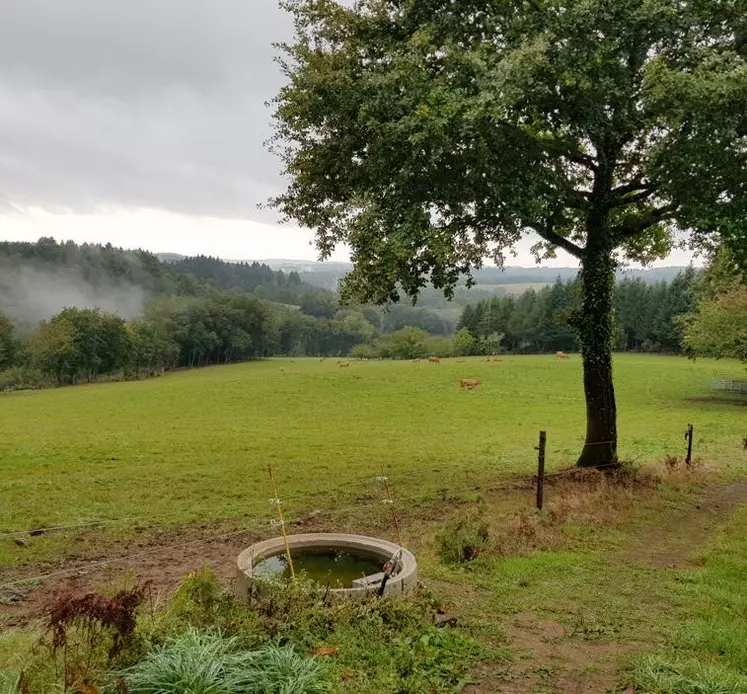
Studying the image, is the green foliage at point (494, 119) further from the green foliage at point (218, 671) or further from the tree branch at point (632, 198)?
the green foliage at point (218, 671)

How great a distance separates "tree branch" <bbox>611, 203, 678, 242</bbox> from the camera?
1653 cm

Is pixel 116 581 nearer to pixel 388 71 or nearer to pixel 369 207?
pixel 369 207

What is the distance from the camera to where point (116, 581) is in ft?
33.8

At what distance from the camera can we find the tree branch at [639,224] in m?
16.5

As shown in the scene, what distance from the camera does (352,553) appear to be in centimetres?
945

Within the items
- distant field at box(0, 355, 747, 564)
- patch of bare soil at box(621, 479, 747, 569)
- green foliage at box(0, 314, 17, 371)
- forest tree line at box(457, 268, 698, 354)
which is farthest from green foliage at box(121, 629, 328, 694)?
green foliage at box(0, 314, 17, 371)

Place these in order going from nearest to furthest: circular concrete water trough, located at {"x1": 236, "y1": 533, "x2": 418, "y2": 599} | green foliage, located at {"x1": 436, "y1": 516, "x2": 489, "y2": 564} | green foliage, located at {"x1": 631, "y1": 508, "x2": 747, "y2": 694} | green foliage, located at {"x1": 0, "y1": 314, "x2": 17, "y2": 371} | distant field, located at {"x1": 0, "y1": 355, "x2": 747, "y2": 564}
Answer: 1. green foliage, located at {"x1": 631, "y1": 508, "x2": 747, "y2": 694}
2. circular concrete water trough, located at {"x1": 236, "y1": 533, "x2": 418, "y2": 599}
3. green foliage, located at {"x1": 436, "y1": 516, "x2": 489, "y2": 564}
4. distant field, located at {"x1": 0, "y1": 355, "x2": 747, "y2": 564}
5. green foliage, located at {"x1": 0, "y1": 314, "x2": 17, "y2": 371}

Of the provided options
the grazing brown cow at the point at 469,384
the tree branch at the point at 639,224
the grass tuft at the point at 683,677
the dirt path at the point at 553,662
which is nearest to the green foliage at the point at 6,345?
the grazing brown cow at the point at 469,384

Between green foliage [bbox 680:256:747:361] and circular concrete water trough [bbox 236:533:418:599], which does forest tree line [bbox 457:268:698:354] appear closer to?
green foliage [bbox 680:256:747:361]

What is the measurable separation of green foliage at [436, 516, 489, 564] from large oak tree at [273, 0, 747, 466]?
5864mm

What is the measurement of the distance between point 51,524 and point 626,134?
17.0 meters

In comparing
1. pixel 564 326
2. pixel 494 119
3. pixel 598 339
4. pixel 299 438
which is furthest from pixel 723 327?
pixel 564 326

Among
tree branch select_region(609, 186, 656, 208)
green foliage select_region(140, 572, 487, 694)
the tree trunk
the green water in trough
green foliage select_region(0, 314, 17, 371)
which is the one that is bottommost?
green foliage select_region(0, 314, 17, 371)

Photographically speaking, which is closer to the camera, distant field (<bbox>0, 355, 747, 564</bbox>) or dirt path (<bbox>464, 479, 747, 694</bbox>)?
dirt path (<bbox>464, 479, 747, 694</bbox>)
